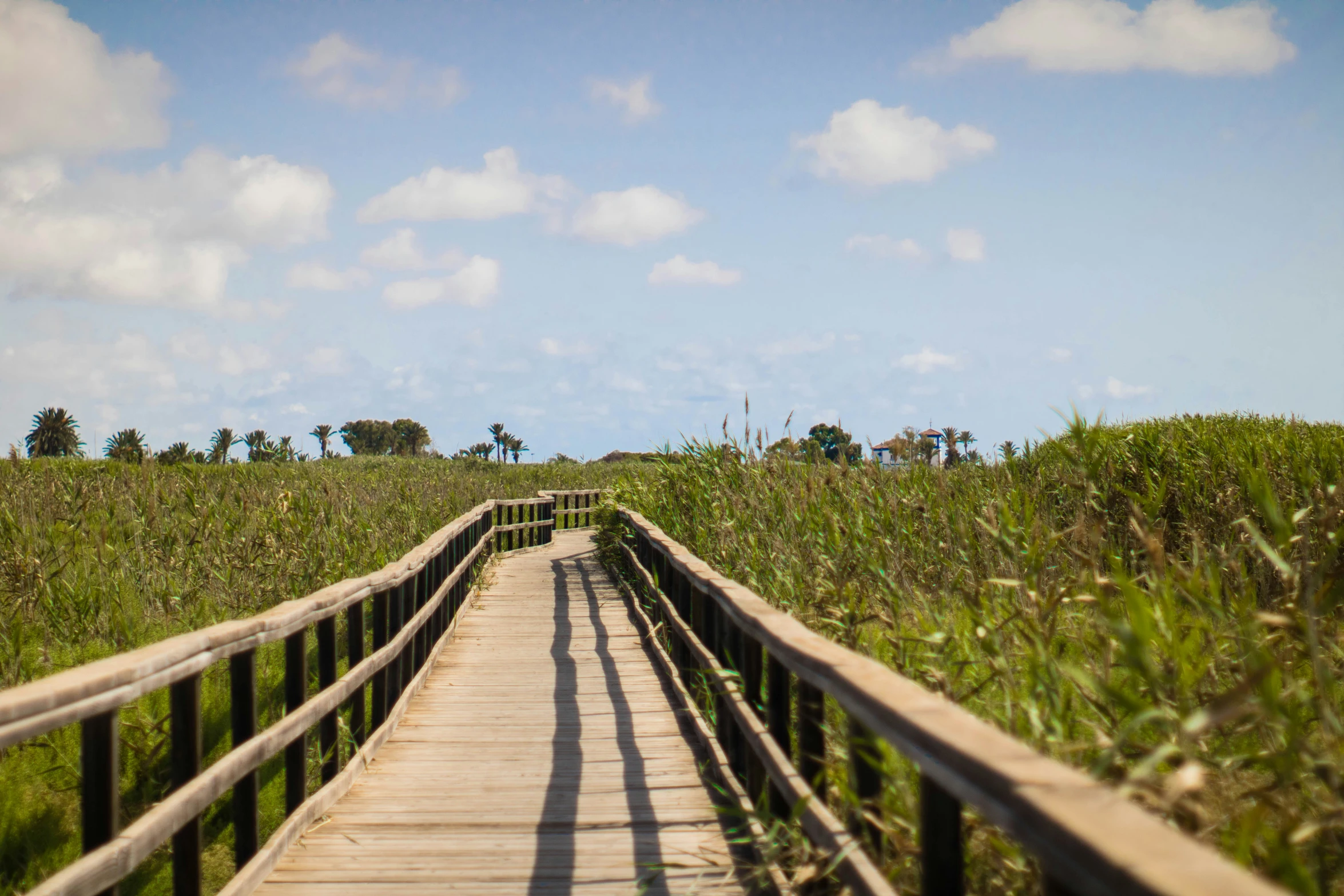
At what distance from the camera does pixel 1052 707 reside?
8.63 feet

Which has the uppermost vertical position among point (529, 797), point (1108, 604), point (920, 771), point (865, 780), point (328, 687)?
point (1108, 604)

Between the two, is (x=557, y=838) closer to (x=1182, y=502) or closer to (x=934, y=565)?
(x=934, y=565)

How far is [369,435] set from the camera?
97.5 m

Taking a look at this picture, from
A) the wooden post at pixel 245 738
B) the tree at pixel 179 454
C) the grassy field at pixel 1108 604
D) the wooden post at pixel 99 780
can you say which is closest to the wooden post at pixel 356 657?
the wooden post at pixel 245 738

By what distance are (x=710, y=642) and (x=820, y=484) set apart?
2336mm

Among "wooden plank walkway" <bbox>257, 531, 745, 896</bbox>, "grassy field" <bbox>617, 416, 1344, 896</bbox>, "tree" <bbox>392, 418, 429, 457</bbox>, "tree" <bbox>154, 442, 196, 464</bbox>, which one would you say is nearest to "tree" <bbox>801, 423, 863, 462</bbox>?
"grassy field" <bbox>617, 416, 1344, 896</bbox>

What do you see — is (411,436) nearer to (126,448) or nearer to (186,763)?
(126,448)

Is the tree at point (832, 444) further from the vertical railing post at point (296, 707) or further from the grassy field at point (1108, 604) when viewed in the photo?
the vertical railing post at point (296, 707)

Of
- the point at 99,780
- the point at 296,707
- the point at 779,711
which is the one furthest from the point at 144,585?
the point at 779,711

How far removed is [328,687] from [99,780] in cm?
183

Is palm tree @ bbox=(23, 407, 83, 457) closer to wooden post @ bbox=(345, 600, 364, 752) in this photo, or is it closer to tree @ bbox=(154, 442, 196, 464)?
tree @ bbox=(154, 442, 196, 464)

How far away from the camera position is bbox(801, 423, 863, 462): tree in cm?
748

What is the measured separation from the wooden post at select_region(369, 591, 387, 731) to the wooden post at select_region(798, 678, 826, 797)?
2.92 meters

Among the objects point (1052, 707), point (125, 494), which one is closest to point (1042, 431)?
point (1052, 707)
